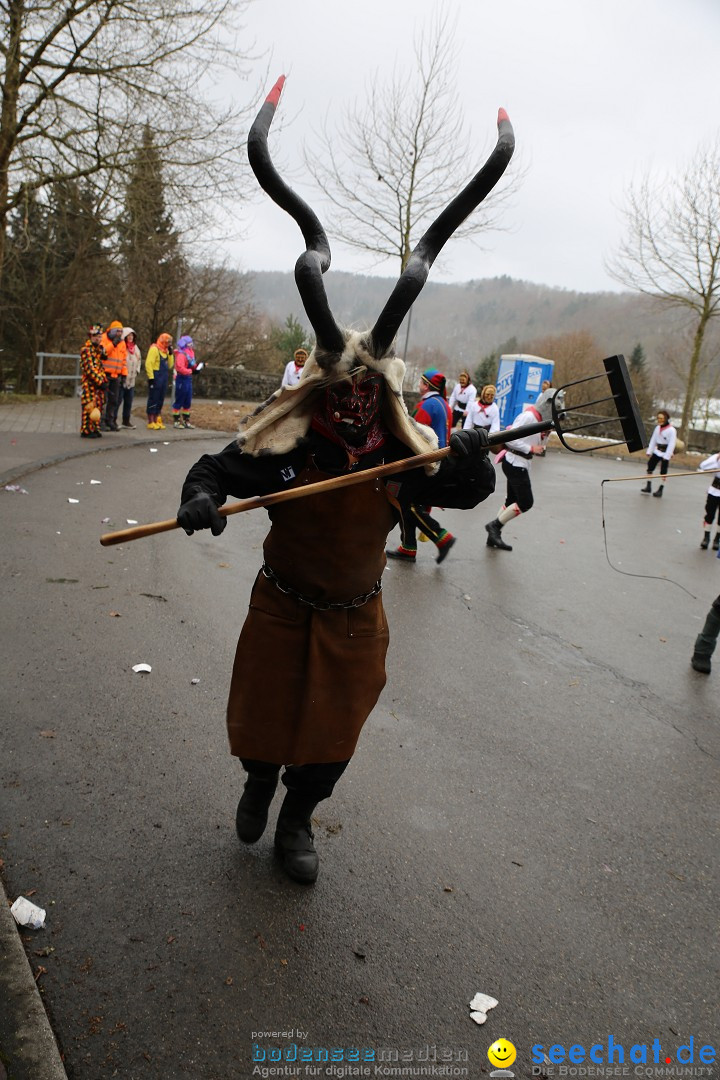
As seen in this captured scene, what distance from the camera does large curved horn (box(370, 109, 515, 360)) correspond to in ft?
8.34

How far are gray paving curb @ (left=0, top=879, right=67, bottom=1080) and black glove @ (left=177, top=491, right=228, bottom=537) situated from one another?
57.6 inches

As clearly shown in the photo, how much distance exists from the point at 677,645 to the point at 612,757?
8.24 ft

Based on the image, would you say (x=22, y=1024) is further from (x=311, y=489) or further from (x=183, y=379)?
(x=183, y=379)

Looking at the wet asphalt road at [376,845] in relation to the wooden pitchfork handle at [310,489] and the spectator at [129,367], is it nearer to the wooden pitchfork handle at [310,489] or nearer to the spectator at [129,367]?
the wooden pitchfork handle at [310,489]

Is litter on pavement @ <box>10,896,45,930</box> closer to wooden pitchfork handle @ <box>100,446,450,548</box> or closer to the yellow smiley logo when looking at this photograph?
wooden pitchfork handle @ <box>100,446,450,548</box>

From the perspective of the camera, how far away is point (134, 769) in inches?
140

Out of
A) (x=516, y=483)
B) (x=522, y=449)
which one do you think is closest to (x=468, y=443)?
(x=522, y=449)

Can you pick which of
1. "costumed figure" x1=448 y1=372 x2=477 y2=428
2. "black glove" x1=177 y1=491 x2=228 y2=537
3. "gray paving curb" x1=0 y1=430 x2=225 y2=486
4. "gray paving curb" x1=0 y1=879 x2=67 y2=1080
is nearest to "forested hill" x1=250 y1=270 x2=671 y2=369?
"costumed figure" x1=448 y1=372 x2=477 y2=428

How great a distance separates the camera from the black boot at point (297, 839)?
2.95 meters

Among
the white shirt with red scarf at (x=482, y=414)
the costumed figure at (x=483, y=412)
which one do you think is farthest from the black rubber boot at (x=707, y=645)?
the white shirt with red scarf at (x=482, y=414)

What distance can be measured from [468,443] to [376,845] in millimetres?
1808

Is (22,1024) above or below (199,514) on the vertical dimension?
below

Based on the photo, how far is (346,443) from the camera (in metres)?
2.71

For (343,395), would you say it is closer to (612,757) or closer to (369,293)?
(612,757)
